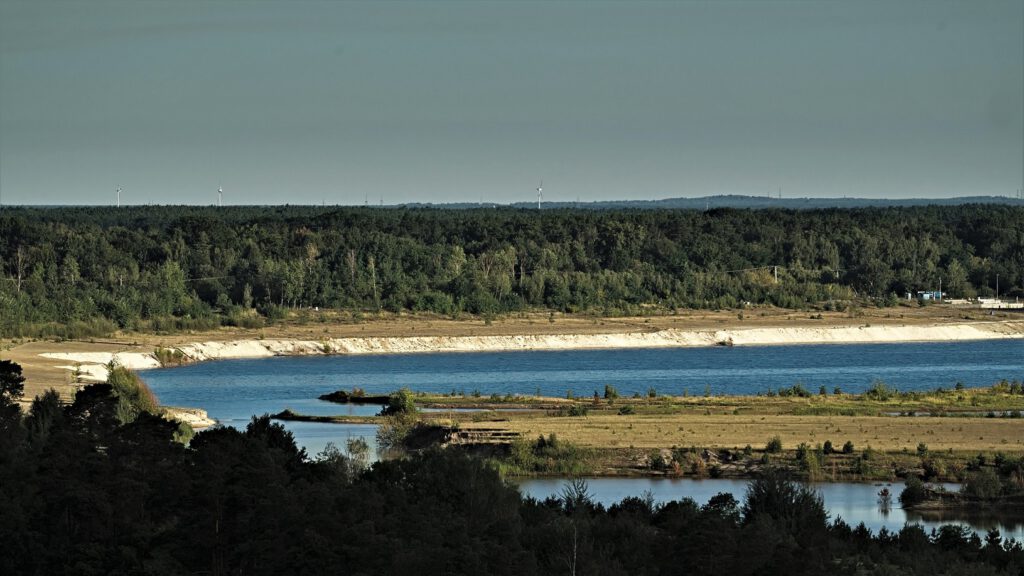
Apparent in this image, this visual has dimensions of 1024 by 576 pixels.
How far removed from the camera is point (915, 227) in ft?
639

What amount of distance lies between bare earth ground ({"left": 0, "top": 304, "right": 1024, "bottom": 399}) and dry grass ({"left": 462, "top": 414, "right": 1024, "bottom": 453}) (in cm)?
5084

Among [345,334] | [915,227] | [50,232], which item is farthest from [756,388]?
[915,227]

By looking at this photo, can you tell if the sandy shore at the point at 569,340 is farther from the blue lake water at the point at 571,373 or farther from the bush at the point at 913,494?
the bush at the point at 913,494

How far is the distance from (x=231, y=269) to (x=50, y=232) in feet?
66.8

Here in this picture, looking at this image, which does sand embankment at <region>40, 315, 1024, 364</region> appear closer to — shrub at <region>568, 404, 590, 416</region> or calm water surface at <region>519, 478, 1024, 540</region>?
shrub at <region>568, 404, 590, 416</region>

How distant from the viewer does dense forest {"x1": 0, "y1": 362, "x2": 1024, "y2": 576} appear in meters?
30.9

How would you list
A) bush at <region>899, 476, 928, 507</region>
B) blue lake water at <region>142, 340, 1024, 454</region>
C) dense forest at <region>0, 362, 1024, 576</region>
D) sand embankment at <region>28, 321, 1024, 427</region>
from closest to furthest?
dense forest at <region>0, 362, 1024, 576</region> → bush at <region>899, 476, 928, 507</region> → blue lake water at <region>142, 340, 1024, 454</region> → sand embankment at <region>28, 321, 1024, 427</region>

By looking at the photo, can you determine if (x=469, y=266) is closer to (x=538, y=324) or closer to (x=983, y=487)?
(x=538, y=324)

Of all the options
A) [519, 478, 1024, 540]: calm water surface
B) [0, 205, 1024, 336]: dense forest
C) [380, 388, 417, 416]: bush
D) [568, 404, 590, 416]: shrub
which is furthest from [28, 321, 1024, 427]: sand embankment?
[519, 478, 1024, 540]: calm water surface

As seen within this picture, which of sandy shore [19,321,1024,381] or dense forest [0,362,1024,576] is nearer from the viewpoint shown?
dense forest [0,362,1024,576]

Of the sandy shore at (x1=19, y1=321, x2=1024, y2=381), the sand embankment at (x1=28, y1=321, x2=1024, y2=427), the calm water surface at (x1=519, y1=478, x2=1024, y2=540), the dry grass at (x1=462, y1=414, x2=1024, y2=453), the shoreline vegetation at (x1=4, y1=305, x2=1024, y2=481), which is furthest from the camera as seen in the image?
the sand embankment at (x1=28, y1=321, x2=1024, y2=427)

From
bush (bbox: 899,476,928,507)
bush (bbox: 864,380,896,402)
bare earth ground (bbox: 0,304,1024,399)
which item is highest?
bare earth ground (bbox: 0,304,1024,399)

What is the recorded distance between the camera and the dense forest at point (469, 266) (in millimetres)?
138500

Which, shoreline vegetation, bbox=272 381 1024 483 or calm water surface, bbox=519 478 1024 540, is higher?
shoreline vegetation, bbox=272 381 1024 483
